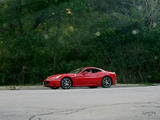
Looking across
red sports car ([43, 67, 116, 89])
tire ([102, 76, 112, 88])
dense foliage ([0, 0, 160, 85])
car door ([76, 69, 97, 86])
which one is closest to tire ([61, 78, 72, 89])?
red sports car ([43, 67, 116, 89])

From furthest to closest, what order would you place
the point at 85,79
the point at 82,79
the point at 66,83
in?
the point at 85,79
the point at 82,79
the point at 66,83

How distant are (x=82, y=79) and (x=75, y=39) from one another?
750cm

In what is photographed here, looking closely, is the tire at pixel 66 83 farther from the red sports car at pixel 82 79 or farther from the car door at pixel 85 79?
the car door at pixel 85 79

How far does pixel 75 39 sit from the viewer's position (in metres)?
25.5

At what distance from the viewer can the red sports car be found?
18.0m

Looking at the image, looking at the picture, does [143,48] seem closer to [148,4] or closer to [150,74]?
[150,74]

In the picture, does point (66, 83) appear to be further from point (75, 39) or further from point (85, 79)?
point (75, 39)

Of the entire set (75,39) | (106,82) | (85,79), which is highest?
(75,39)

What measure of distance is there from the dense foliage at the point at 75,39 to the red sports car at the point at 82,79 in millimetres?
6229

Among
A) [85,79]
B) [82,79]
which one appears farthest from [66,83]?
[85,79]

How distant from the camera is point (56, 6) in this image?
24219 mm

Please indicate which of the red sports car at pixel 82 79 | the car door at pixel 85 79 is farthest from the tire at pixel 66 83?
the car door at pixel 85 79

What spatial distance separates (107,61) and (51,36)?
533cm

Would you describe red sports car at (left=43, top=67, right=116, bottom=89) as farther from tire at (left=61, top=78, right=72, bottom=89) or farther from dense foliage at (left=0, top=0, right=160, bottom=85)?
dense foliage at (left=0, top=0, right=160, bottom=85)
